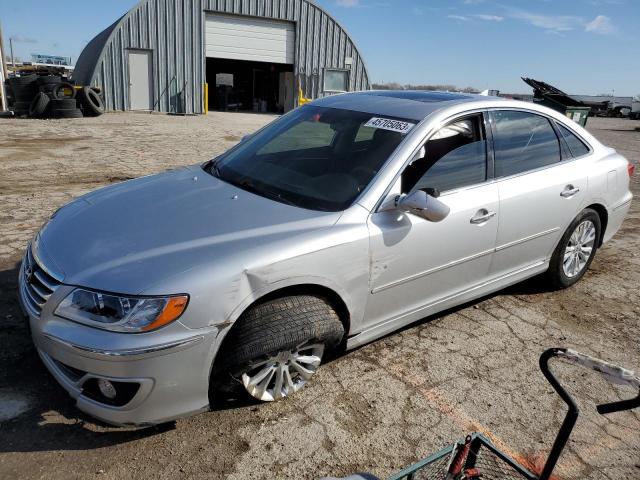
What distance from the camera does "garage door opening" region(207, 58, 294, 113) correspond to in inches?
1074

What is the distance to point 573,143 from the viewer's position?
4203 millimetres

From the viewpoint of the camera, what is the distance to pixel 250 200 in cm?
297

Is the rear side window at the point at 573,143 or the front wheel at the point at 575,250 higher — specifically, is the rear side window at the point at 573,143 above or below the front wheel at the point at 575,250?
above

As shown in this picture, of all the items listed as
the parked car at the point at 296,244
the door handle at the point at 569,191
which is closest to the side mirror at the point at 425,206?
the parked car at the point at 296,244

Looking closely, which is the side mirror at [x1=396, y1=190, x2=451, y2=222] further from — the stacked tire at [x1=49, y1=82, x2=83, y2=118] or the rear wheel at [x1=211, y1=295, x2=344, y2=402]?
the stacked tire at [x1=49, y1=82, x2=83, y2=118]

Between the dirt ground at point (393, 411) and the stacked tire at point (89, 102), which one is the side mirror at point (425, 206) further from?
the stacked tire at point (89, 102)

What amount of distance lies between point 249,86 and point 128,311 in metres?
31.6

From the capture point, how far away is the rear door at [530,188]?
3.58 metres

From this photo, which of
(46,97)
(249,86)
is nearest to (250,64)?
(249,86)

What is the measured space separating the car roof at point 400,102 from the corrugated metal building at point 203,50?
19066mm

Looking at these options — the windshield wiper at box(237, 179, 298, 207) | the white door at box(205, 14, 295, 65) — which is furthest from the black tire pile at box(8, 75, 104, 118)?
the windshield wiper at box(237, 179, 298, 207)

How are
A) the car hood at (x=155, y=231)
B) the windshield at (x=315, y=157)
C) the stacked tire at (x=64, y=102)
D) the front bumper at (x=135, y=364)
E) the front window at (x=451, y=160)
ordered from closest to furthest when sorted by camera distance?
the front bumper at (x=135, y=364) < the car hood at (x=155, y=231) < the windshield at (x=315, y=157) < the front window at (x=451, y=160) < the stacked tire at (x=64, y=102)

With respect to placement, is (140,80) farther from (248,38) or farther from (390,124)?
(390,124)

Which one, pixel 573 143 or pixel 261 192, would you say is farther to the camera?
pixel 573 143
